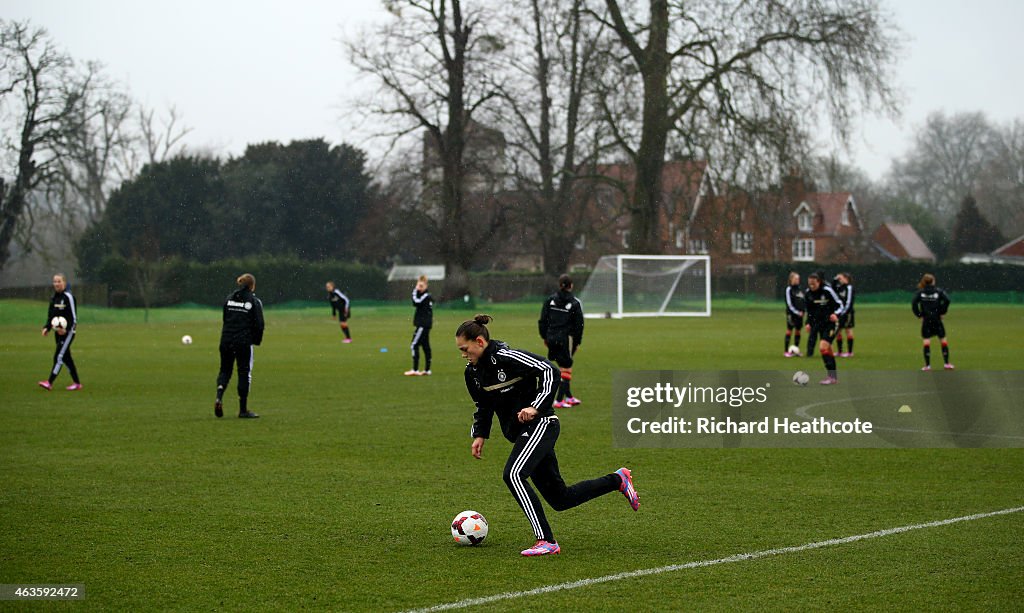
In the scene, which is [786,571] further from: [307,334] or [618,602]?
[307,334]

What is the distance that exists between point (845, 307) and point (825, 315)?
551cm

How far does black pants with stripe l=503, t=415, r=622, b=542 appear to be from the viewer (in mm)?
8094

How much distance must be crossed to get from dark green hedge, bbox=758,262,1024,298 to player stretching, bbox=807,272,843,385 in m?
52.2

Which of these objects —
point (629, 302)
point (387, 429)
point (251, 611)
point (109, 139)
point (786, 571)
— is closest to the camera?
point (251, 611)

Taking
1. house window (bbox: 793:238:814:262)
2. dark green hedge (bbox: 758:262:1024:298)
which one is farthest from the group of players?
house window (bbox: 793:238:814:262)

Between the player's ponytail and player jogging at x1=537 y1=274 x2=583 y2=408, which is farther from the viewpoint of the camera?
player jogging at x1=537 y1=274 x2=583 y2=408

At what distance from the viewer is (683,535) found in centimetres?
872

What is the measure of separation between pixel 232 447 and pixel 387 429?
7.81 feet

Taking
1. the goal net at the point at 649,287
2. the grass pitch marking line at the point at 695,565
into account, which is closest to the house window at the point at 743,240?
the goal net at the point at 649,287

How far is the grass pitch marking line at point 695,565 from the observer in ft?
22.3

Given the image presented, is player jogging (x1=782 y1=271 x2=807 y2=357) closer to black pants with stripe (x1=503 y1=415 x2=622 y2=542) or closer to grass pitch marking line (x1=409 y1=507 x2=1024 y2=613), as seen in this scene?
grass pitch marking line (x1=409 y1=507 x2=1024 y2=613)

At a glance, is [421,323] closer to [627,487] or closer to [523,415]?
[627,487]

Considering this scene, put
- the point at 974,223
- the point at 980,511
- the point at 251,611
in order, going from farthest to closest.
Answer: the point at 974,223, the point at 980,511, the point at 251,611

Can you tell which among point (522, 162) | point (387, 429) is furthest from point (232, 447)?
point (522, 162)
